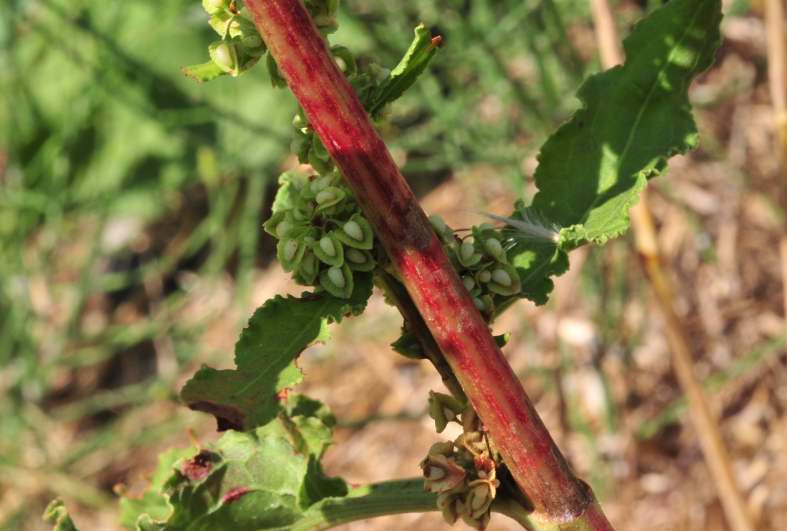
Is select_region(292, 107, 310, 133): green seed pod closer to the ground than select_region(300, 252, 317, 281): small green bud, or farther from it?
farther from it

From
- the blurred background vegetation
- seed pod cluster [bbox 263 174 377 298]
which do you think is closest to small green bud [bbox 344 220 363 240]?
seed pod cluster [bbox 263 174 377 298]

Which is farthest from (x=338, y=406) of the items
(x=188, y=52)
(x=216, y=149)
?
(x=188, y=52)

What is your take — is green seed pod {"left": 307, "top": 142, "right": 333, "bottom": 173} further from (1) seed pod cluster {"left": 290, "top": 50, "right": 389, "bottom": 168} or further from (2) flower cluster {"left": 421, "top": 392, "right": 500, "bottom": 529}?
(2) flower cluster {"left": 421, "top": 392, "right": 500, "bottom": 529}

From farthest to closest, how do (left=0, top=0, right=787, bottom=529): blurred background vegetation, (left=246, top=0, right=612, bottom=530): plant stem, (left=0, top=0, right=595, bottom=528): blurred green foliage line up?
(left=0, top=0, right=595, bottom=528): blurred green foliage
(left=0, top=0, right=787, bottom=529): blurred background vegetation
(left=246, top=0, right=612, bottom=530): plant stem

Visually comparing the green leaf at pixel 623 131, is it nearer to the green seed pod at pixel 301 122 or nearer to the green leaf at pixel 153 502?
the green seed pod at pixel 301 122

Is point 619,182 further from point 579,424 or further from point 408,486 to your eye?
point 579,424

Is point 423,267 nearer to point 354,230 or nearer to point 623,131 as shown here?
point 354,230

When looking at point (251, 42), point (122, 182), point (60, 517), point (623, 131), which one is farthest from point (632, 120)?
point (122, 182)
